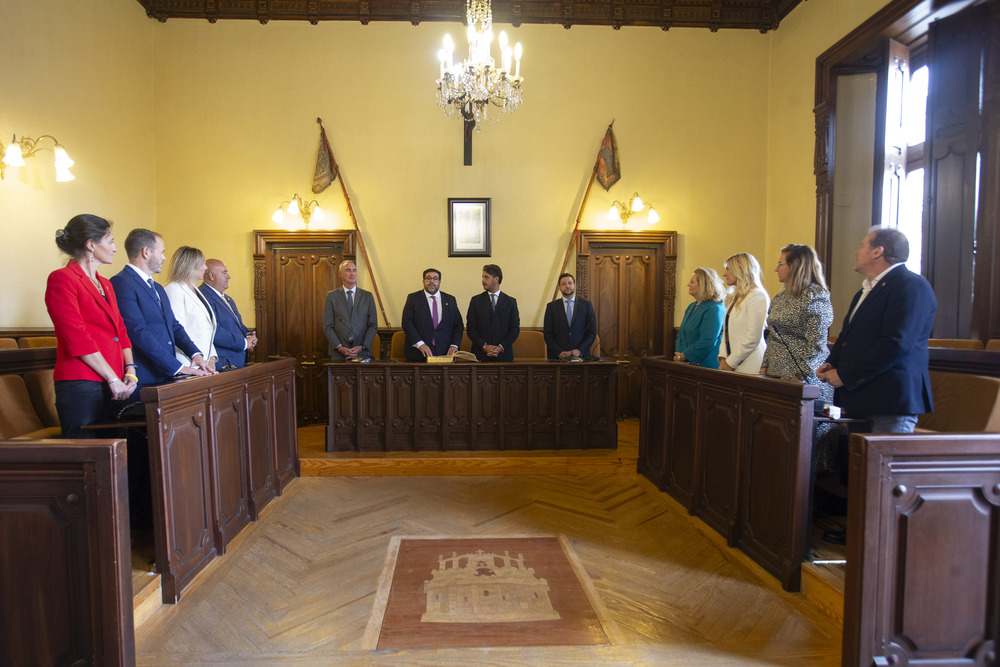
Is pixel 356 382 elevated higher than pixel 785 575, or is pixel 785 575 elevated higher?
pixel 356 382

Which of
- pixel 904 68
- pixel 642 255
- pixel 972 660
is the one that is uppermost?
pixel 904 68

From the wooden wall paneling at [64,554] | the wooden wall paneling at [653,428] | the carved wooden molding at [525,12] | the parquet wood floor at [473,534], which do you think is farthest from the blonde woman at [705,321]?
the carved wooden molding at [525,12]

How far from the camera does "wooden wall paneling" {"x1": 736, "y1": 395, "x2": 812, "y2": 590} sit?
8.28 feet

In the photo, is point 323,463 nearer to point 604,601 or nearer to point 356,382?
point 356,382

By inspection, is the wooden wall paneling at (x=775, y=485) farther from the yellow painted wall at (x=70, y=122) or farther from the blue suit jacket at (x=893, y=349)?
the yellow painted wall at (x=70, y=122)

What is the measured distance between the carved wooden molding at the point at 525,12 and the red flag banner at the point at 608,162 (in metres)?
1.34

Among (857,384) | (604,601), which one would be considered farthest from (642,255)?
(604,601)

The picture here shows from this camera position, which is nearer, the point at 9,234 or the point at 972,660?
the point at 972,660

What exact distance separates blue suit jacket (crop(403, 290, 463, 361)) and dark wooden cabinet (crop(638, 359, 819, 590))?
82.4 inches

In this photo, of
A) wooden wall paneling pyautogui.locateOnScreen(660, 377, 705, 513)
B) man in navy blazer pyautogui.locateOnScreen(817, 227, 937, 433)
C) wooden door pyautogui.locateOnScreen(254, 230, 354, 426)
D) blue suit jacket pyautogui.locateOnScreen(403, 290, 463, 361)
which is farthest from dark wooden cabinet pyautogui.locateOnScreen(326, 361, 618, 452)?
man in navy blazer pyautogui.locateOnScreen(817, 227, 937, 433)

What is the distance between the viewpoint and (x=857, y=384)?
2543 mm

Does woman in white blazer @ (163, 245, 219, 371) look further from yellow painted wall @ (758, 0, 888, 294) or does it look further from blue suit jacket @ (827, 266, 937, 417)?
yellow painted wall @ (758, 0, 888, 294)

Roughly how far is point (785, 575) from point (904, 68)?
4414 millimetres

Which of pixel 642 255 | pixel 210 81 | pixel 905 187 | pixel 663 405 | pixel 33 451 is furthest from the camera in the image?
pixel 642 255
